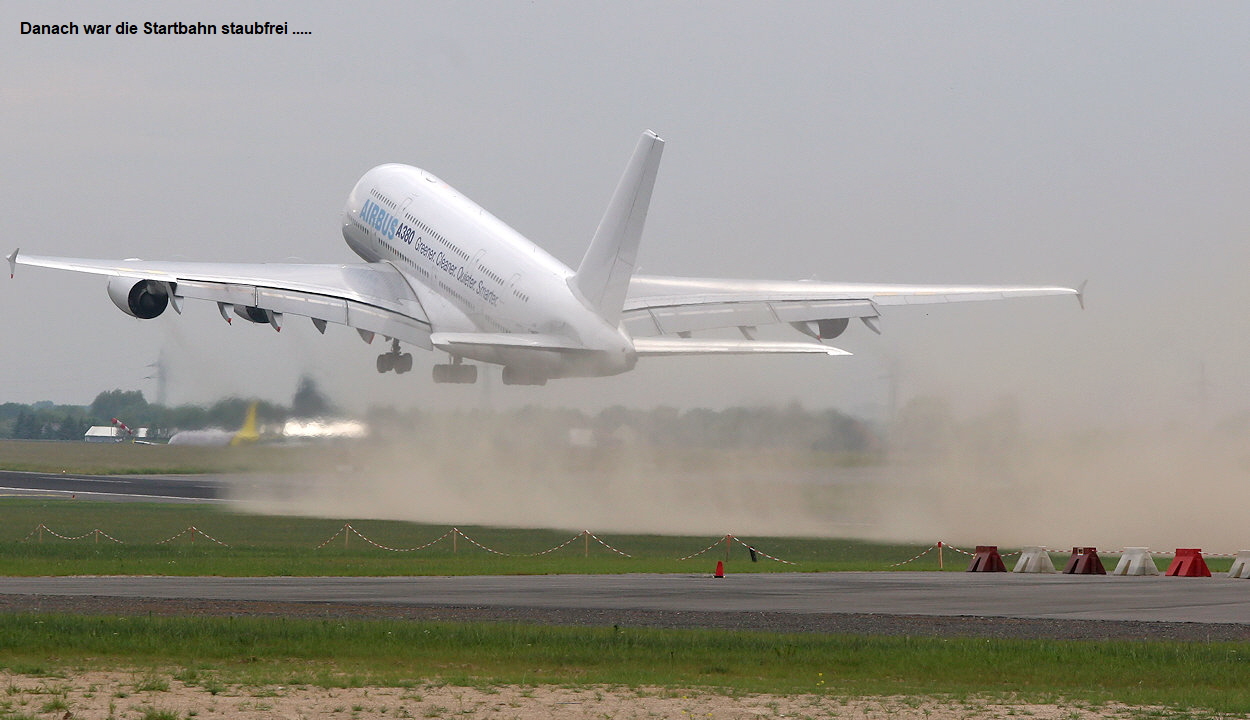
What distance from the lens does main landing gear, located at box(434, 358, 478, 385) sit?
67250 millimetres

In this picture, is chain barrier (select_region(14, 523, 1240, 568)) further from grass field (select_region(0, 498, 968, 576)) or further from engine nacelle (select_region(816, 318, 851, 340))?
engine nacelle (select_region(816, 318, 851, 340))

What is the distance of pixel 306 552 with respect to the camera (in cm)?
5675

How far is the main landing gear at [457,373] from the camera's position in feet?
221

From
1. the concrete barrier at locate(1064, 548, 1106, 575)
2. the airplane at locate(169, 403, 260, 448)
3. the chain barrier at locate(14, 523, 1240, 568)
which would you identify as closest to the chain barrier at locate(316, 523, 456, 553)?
the chain barrier at locate(14, 523, 1240, 568)

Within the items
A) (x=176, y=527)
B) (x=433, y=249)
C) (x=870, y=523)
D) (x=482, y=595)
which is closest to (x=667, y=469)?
(x=870, y=523)

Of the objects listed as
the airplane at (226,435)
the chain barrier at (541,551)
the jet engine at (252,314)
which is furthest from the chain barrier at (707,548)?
the airplane at (226,435)

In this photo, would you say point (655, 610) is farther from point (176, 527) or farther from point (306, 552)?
point (176, 527)

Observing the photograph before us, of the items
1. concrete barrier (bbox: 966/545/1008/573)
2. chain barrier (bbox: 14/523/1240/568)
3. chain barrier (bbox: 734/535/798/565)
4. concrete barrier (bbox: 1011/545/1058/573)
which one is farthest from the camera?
chain barrier (bbox: 14/523/1240/568)

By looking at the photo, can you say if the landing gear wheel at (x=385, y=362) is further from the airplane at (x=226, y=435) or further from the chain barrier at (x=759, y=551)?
the chain barrier at (x=759, y=551)

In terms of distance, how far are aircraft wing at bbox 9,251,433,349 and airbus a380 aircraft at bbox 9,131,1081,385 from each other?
6 cm

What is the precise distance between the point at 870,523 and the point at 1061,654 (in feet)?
131

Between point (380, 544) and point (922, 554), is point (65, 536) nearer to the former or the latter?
point (380, 544)

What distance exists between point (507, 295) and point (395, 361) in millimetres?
8836

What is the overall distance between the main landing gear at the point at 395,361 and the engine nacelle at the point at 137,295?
9.70m
